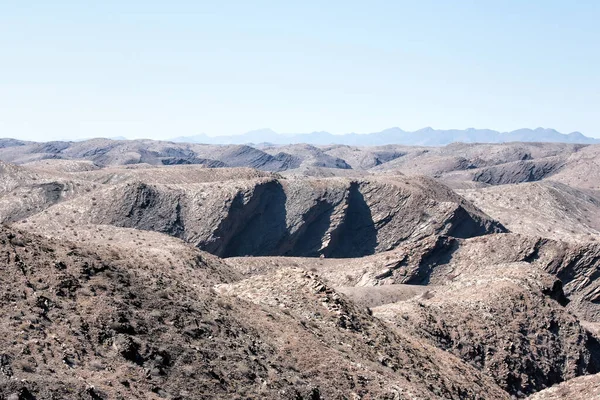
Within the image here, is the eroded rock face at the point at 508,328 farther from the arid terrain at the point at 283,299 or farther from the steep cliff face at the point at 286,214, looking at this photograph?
the steep cliff face at the point at 286,214

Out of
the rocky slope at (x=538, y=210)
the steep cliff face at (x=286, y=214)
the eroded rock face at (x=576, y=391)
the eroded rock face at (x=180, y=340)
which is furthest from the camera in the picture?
the rocky slope at (x=538, y=210)

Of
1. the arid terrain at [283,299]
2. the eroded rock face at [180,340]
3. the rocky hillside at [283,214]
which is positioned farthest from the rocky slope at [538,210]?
the eroded rock face at [180,340]

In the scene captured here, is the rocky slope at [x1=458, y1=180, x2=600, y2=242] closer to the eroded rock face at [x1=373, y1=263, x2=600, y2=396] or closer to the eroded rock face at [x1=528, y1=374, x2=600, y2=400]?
the eroded rock face at [x1=373, y1=263, x2=600, y2=396]

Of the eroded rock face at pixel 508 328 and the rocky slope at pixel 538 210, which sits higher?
the rocky slope at pixel 538 210

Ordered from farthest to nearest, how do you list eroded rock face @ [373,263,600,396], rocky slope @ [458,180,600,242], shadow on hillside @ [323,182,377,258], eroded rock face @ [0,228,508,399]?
rocky slope @ [458,180,600,242]
shadow on hillside @ [323,182,377,258]
eroded rock face @ [373,263,600,396]
eroded rock face @ [0,228,508,399]

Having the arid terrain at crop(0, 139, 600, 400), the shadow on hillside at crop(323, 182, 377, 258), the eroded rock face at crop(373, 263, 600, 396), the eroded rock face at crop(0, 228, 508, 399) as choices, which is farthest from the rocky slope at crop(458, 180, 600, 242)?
the eroded rock face at crop(0, 228, 508, 399)

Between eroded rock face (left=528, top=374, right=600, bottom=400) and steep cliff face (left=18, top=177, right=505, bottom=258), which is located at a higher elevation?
steep cliff face (left=18, top=177, right=505, bottom=258)

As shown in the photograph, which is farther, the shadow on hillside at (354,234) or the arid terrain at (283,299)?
the shadow on hillside at (354,234)
